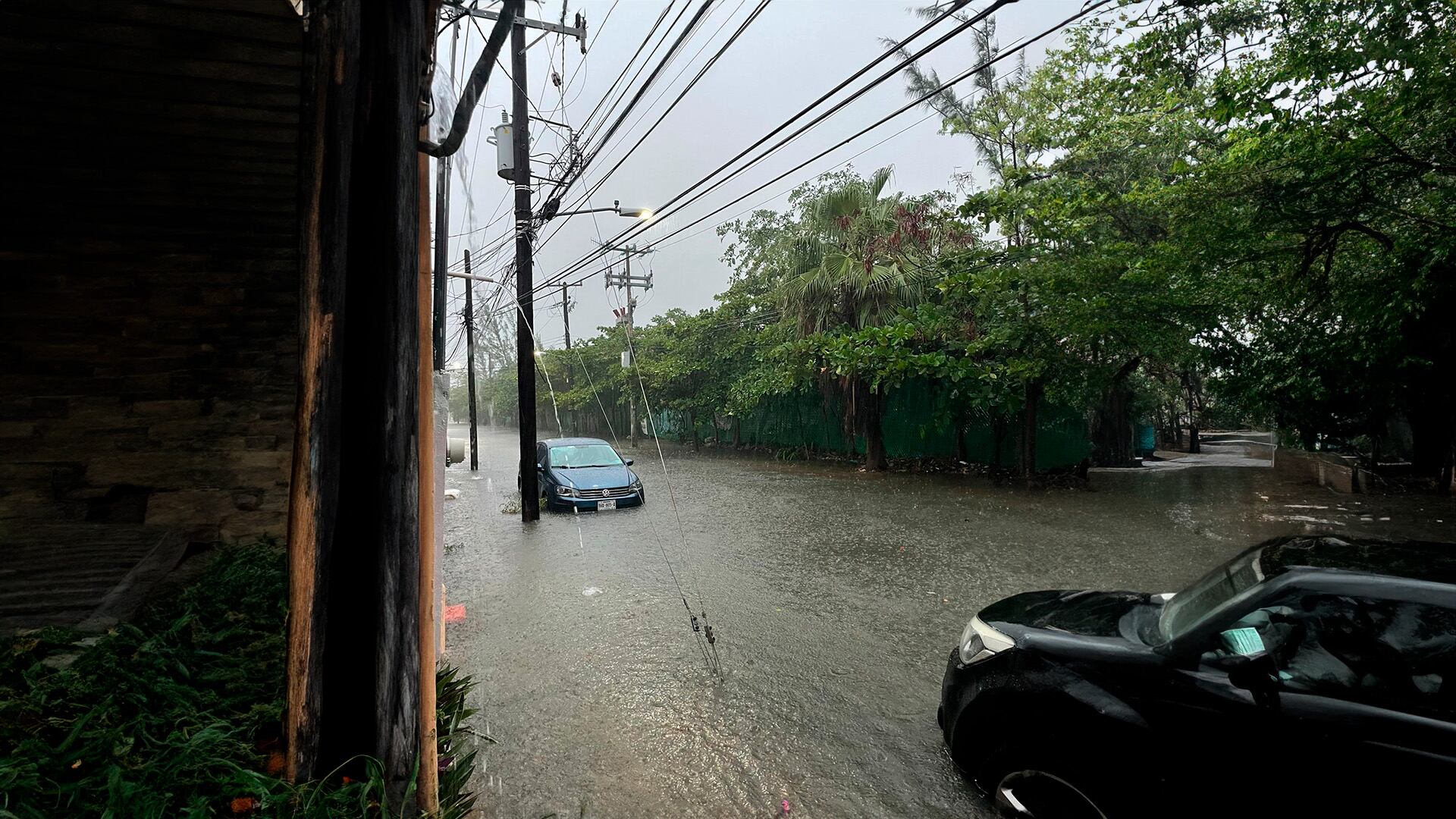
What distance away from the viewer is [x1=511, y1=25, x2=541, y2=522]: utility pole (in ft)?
33.3

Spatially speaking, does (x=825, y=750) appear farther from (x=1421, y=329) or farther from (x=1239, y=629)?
(x=1421, y=329)

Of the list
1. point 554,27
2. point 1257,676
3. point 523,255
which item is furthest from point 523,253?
point 1257,676

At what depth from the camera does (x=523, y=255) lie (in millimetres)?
10242

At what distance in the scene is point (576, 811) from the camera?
10.1ft

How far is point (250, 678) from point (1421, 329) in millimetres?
Result: 15200

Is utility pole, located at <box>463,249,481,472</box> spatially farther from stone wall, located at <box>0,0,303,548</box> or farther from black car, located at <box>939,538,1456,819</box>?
black car, located at <box>939,538,1456,819</box>

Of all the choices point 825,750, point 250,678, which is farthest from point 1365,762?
point 250,678

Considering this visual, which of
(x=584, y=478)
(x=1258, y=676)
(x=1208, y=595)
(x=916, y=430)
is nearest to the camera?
(x=1258, y=676)

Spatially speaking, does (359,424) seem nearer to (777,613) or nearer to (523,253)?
(777,613)

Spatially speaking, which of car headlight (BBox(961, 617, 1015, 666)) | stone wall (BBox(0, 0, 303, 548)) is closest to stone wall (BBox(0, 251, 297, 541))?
stone wall (BBox(0, 0, 303, 548))

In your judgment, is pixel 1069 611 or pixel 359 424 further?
pixel 1069 611

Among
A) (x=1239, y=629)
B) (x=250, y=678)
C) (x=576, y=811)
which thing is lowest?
(x=576, y=811)

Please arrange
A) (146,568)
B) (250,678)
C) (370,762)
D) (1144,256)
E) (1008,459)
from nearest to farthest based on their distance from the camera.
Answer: (370,762) → (250,678) → (146,568) → (1144,256) → (1008,459)

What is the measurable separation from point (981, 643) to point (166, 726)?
369cm
